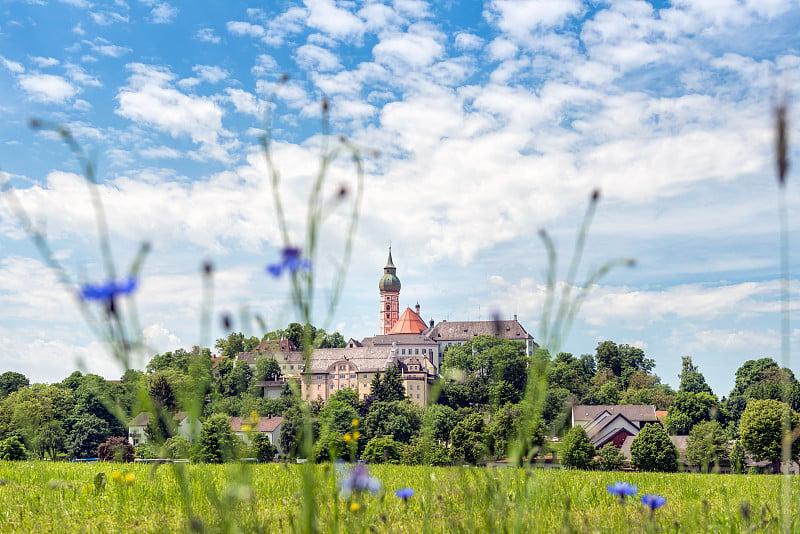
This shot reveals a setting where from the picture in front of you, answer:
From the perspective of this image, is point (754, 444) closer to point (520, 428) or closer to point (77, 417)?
point (520, 428)

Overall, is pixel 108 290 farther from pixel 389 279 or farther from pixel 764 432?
pixel 389 279

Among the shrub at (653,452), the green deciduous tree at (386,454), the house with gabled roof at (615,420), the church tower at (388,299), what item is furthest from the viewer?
the church tower at (388,299)

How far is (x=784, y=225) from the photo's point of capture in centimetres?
215

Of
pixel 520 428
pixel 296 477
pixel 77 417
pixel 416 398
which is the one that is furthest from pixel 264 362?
pixel 416 398

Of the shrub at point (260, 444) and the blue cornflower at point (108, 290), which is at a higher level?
the blue cornflower at point (108, 290)

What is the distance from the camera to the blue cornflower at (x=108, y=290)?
1979 millimetres

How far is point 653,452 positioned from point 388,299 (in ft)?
339

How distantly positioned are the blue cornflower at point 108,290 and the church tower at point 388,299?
142m

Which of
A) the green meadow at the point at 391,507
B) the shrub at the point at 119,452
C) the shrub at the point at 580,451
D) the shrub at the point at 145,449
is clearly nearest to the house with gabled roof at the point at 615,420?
the shrub at the point at 580,451

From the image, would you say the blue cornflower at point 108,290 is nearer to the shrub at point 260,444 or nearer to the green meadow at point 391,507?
the shrub at point 260,444

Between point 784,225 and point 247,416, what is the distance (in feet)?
6.74

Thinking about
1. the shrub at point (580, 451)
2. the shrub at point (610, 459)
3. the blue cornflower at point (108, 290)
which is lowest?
the shrub at point (610, 459)

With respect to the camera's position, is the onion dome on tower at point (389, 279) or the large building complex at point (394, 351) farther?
the onion dome on tower at point (389, 279)

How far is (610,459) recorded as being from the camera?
4700 cm
